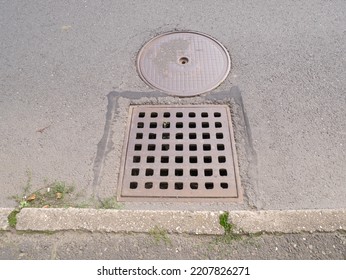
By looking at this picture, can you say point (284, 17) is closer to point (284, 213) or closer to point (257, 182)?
point (257, 182)

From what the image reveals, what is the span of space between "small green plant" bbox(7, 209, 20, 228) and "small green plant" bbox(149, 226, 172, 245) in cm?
89

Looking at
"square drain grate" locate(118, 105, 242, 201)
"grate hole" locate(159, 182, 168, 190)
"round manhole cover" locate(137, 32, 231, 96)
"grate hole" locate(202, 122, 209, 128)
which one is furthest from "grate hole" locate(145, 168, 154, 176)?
"round manhole cover" locate(137, 32, 231, 96)

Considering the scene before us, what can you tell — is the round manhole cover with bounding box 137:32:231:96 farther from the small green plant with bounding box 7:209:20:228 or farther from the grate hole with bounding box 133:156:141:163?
the small green plant with bounding box 7:209:20:228

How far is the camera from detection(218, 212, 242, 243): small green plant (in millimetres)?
2158

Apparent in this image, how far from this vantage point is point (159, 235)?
2.19 metres

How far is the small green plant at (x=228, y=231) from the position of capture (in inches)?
A: 85.0

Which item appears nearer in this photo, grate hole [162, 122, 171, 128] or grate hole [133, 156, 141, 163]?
grate hole [133, 156, 141, 163]

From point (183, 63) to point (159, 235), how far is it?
176cm

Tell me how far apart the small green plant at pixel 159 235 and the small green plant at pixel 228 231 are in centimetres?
33

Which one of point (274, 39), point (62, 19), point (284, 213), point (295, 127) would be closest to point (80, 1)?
point (62, 19)

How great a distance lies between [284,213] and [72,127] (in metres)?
1.74

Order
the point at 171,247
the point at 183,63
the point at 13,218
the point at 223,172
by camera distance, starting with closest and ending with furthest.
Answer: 1. the point at 171,247
2. the point at 13,218
3. the point at 223,172
4. the point at 183,63

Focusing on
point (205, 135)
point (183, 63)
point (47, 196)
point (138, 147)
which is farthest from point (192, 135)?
point (47, 196)

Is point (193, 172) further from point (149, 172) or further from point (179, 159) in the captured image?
point (149, 172)
